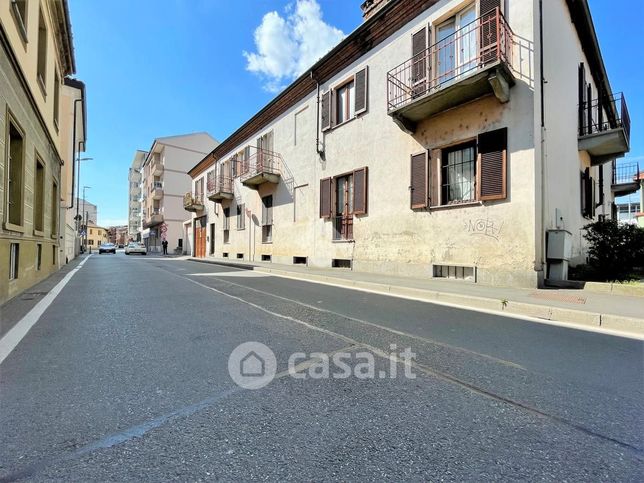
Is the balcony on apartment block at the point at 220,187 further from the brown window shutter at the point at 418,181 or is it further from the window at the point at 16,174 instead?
the window at the point at 16,174

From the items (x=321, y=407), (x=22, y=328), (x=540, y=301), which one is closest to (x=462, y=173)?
(x=540, y=301)

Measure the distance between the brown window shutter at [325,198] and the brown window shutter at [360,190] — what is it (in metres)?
1.56

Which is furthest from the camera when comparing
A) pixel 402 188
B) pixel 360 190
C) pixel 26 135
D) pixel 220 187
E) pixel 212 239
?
pixel 212 239

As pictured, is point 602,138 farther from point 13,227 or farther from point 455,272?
point 13,227

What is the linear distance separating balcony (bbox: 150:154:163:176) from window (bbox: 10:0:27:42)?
121ft

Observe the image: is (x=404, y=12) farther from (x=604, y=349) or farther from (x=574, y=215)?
(x=604, y=349)

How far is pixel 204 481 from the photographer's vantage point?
1730 mm

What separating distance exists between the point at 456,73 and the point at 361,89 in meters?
3.92

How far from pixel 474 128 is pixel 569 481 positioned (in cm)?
911

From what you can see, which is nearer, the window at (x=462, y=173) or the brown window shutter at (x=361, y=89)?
the window at (x=462, y=173)

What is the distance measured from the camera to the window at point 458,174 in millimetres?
9594

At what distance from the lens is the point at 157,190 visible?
42375 mm

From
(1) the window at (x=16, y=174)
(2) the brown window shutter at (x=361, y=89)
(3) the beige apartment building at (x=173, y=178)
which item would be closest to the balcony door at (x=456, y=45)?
(2) the brown window shutter at (x=361, y=89)

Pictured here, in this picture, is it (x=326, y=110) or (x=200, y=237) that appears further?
(x=200, y=237)
